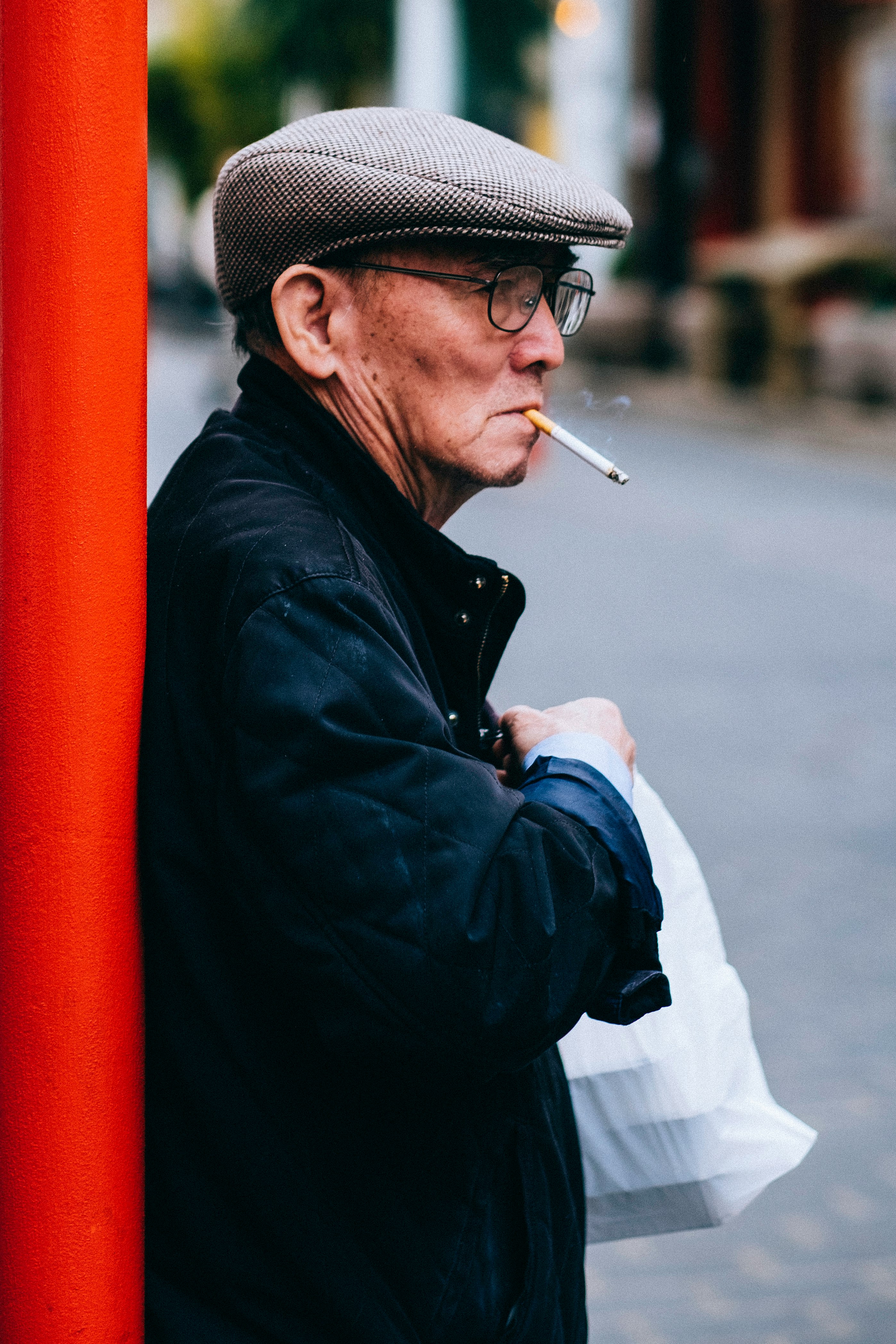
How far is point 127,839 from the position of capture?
132 cm

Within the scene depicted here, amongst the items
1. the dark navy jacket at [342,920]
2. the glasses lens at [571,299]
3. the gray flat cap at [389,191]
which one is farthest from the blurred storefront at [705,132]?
the dark navy jacket at [342,920]

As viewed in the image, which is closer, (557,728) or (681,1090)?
(557,728)

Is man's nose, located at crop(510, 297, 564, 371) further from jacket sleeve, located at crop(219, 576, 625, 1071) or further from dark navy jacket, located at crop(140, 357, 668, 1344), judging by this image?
jacket sleeve, located at crop(219, 576, 625, 1071)

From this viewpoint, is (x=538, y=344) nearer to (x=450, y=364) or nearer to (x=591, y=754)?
(x=450, y=364)

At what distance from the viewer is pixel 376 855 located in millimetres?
1209

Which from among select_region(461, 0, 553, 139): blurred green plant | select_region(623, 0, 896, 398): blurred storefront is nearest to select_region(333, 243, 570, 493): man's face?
select_region(623, 0, 896, 398): blurred storefront

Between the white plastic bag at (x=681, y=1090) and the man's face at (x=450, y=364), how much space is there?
45cm

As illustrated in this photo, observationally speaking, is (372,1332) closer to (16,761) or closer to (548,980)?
(548,980)

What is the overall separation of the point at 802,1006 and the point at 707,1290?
45.8 inches

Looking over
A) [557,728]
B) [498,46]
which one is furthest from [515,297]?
[498,46]

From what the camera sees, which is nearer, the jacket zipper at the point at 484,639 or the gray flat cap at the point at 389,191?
the gray flat cap at the point at 389,191

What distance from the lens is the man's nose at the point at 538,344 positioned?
4.87 ft

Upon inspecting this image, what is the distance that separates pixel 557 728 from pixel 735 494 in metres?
11.6

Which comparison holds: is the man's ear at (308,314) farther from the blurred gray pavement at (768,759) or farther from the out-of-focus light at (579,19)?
the out-of-focus light at (579,19)
